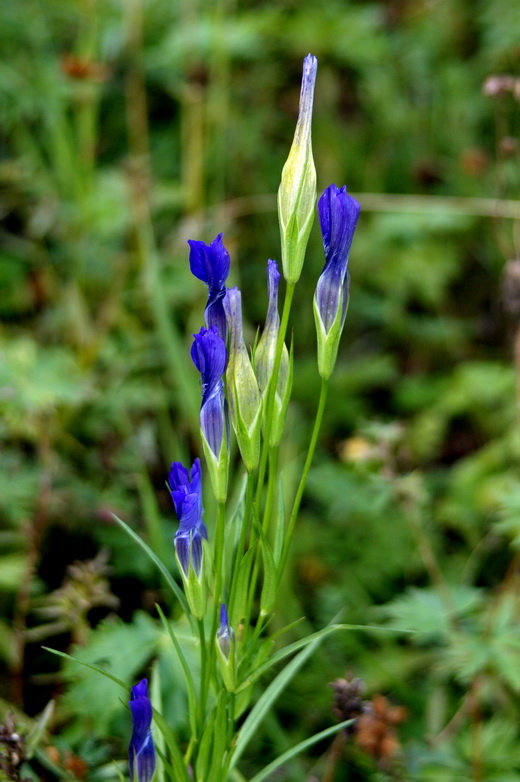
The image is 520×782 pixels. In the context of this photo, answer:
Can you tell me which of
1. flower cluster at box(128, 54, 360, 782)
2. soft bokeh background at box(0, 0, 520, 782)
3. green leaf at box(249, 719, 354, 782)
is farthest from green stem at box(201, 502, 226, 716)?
soft bokeh background at box(0, 0, 520, 782)

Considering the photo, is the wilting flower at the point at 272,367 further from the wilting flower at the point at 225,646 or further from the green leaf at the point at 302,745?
the green leaf at the point at 302,745

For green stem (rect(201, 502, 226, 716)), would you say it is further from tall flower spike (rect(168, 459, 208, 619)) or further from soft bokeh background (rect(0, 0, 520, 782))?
soft bokeh background (rect(0, 0, 520, 782))

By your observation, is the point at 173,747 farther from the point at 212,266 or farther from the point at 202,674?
the point at 212,266

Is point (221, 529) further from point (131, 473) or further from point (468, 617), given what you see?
point (131, 473)

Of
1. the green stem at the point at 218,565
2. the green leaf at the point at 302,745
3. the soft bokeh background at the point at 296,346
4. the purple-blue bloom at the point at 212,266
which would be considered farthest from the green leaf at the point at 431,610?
the purple-blue bloom at the point at 212,266

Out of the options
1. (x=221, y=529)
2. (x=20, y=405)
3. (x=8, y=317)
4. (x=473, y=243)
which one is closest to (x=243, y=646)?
(x=221, y=529)

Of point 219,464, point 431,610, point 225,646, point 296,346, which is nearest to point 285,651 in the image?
point 225,646
